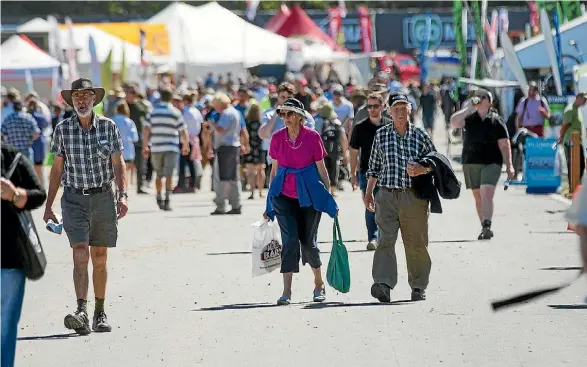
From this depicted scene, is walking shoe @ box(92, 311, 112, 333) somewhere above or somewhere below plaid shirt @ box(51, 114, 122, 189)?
below

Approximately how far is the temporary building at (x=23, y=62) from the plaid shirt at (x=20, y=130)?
14272 millimetres

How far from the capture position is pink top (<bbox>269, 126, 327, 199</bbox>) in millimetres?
11375

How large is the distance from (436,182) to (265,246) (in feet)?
5.10

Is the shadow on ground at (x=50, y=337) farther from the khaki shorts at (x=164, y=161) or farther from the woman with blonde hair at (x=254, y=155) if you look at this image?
the woman with blonde hair at (x=254, y=155)

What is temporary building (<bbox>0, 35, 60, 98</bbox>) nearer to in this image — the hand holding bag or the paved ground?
the paved ground

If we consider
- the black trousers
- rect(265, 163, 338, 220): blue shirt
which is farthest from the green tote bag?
the black trousers

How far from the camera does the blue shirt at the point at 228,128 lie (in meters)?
20.1

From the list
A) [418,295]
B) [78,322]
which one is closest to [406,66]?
[418,295]

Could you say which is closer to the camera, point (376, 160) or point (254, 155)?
point (376, 160)

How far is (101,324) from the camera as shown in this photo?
1000cm

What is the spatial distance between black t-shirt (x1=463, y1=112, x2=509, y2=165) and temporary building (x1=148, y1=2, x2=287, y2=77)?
1117 inches

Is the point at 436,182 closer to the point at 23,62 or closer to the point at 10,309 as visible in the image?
the point at 10,309

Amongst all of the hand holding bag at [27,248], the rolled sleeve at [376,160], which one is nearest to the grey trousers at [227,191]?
the rolled sleeve at [376,160]

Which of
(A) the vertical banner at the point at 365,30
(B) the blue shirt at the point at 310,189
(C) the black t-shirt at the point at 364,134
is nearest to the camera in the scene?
(B) the blue shirt at the point at 310,189
